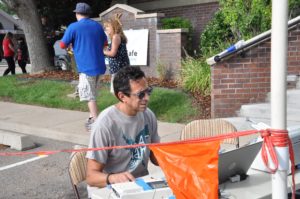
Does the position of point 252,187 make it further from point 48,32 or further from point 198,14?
point 48,32

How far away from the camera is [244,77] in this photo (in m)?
7.02

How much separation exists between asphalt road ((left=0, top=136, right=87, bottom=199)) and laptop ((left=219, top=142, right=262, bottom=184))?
2.49m

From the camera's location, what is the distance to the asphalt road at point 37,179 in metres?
4.73

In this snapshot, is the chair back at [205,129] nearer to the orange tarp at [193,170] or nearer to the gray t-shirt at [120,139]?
the gray t-shirt at [120,139]

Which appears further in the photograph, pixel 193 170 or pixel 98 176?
pixel 98 176

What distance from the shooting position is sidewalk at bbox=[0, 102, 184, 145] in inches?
→ 271

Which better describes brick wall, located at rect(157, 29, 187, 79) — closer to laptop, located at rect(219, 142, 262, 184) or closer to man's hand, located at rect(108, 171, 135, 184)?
man's hand, located at rect(108, 171, 135, 184)

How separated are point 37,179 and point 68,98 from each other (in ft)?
14.8

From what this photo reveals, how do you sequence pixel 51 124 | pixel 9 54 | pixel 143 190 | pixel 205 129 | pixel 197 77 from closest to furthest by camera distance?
1. pixel 143 190
2. pixel 205 129
3. pixel 51 124
4. pixel 197 77
5. pixel 9 54

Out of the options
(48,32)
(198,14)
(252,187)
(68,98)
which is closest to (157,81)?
(68,98)

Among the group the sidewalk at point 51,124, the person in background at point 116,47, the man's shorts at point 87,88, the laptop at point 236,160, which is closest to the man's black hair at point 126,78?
the laptop at point 236,160

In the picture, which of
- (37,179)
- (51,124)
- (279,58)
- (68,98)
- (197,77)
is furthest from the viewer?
(68,98)

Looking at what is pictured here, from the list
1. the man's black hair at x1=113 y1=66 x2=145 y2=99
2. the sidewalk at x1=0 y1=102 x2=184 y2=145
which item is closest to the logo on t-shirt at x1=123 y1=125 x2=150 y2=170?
the man's black hair at x1=113 y1=66 x2=145 y2=99

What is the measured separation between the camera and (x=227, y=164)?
90.3 inches
